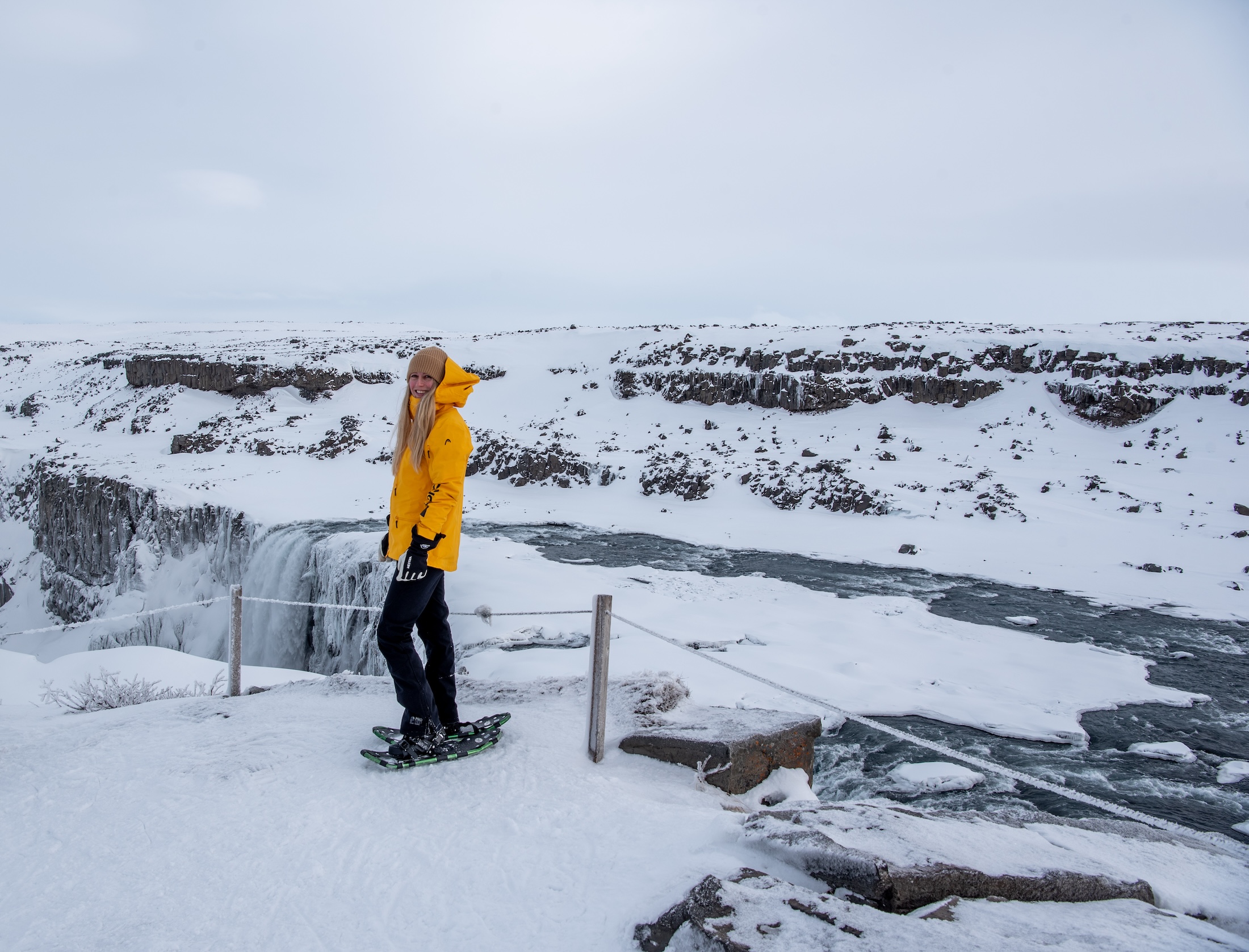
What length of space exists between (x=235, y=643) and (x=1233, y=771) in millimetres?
8418

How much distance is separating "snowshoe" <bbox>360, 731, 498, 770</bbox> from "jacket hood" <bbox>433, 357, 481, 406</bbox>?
1.88 m

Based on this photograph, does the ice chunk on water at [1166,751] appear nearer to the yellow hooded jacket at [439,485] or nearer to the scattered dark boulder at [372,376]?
the yellow hooded jacket at [439,485]

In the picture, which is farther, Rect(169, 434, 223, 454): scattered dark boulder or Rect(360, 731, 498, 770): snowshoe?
Rect(169, 434, 223, 454): scattered dark boulder

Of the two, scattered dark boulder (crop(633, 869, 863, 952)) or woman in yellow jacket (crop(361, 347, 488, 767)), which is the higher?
woman in yellow jacket (crop(361, 347, 488, 767))

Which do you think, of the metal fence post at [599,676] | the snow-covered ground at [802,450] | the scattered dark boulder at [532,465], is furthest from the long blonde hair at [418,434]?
the scattered dark boulder at [532,465]

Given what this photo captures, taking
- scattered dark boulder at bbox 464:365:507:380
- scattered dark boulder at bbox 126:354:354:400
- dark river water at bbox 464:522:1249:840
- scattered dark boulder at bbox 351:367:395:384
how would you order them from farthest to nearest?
scattered dark boulder at bbox 464:365:507:380 < scattered dark boulder at bbox 351:367:395:384 < scattered dark boulder at bbox 126:354:354:400 < dark river water at bbox 464:522:1249:840

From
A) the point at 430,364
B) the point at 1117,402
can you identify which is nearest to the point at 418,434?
the point at 430,364

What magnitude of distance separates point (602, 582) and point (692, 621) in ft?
8.50

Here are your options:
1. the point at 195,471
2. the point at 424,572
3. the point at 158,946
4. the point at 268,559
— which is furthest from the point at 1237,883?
the point at 195,471

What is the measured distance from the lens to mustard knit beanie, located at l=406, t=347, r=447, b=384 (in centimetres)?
406

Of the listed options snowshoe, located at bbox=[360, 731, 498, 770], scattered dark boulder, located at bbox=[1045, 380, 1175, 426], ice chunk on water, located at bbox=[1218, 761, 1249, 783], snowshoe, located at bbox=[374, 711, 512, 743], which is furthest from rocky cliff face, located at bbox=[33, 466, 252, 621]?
scattered dark boulder, located at bbox=[1045, 380, 1175, 426]

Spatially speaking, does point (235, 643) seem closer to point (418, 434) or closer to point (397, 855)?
point (418, 434)

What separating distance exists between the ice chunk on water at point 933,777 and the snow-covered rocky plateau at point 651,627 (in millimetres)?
48

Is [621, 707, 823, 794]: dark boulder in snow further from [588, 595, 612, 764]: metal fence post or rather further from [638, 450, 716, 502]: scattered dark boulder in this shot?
[638, 450, 716, 502]: scattered dark boulder
